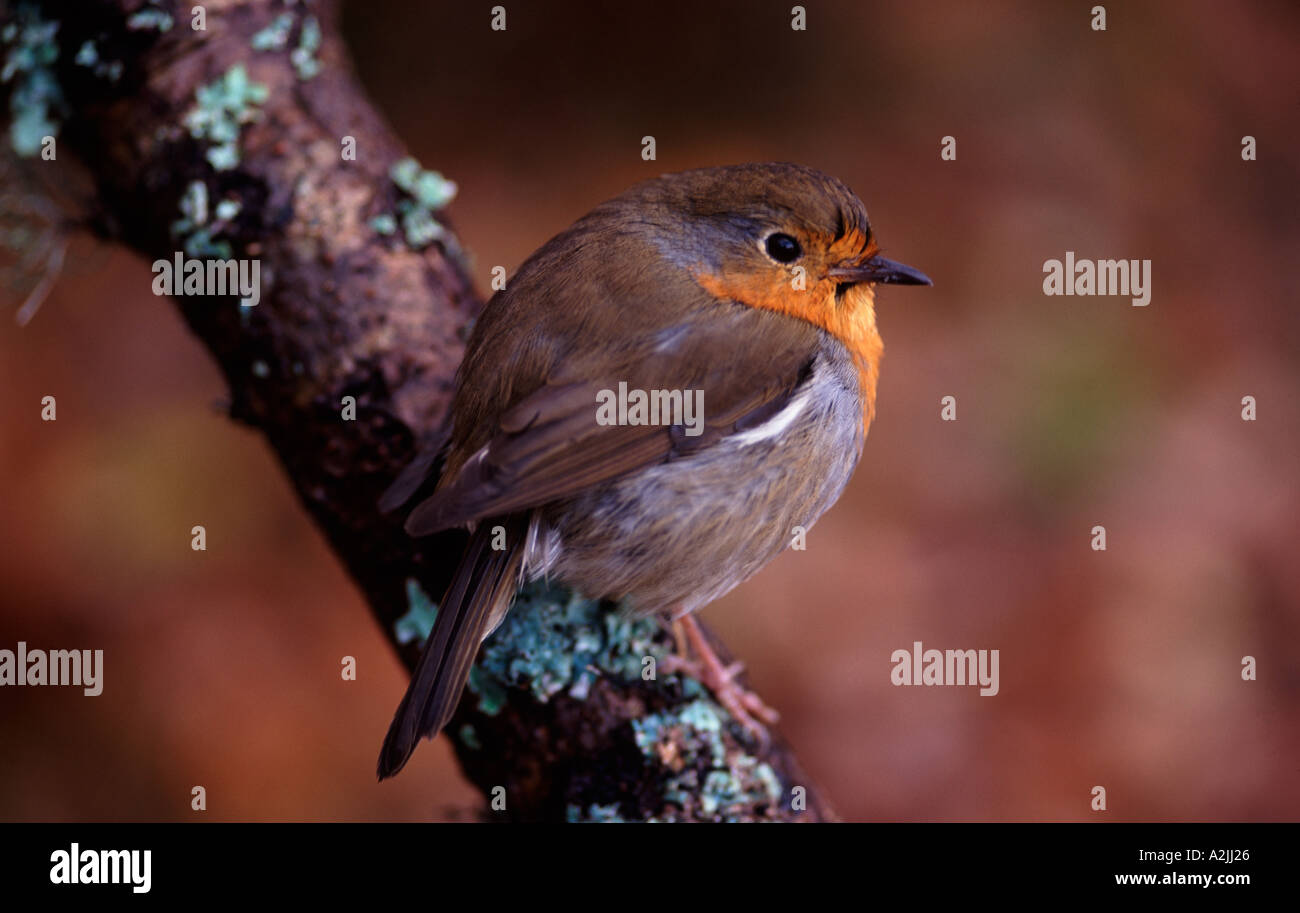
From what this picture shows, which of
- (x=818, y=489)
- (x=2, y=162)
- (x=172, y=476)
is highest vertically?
(x=2, y=162)

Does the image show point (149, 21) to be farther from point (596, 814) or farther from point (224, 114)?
point (596, 814)

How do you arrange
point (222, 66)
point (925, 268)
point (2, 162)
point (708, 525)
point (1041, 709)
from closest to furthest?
point (708, 525) < point (222, 66) < point (2, 162) < point (1041, 709) < point (925, 268)

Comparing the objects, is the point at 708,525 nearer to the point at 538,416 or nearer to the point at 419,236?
the point at 538,416

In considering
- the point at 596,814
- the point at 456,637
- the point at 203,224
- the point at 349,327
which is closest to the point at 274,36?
the point at 203,224

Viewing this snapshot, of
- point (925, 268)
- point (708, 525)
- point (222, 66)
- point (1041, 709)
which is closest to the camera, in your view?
point (708, 525)

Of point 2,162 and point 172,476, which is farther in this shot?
point 172,476

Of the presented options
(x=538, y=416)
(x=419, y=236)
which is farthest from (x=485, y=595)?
(x=419, y=236)

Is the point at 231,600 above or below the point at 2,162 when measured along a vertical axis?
below
